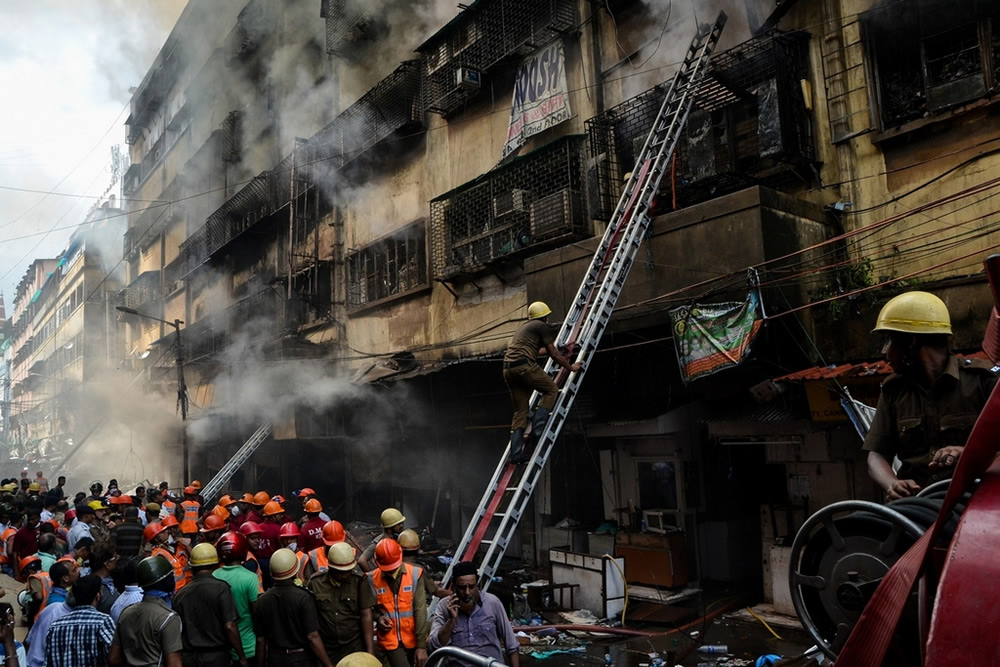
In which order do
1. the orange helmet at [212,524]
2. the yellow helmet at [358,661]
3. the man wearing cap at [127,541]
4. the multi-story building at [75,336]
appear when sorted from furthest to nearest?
the multi-story building at [75,336] → the orange helmet at [212,524] → the man wearing cap at [127,541] → the yellow helmet at [358,661]

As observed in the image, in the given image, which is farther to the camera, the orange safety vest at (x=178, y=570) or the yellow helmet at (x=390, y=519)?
the orange safety vest at (x=178, y=570)

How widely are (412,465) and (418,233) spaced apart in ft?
17.8

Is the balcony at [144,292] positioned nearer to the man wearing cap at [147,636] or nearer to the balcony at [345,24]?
the balcony at [345,24]

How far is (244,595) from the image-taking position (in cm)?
592

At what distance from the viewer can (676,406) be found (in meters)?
11.0

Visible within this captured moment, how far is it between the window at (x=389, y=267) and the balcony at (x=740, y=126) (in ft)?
19.9

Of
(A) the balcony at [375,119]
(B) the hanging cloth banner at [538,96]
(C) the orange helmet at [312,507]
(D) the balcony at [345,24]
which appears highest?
(D) the balcony at [345,24]

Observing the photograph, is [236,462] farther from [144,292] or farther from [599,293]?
[144,292]

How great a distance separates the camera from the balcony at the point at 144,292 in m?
37.9

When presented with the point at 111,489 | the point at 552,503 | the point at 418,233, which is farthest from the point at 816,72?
the point at 111,489

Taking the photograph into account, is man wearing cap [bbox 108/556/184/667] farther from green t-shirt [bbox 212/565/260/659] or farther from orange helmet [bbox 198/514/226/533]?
orange helmet [bbox 198/514/226/533]

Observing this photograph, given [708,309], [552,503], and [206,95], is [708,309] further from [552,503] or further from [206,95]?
[206,95]

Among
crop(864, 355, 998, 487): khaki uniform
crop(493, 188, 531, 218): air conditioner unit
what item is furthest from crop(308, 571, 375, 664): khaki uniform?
crop(493, 188, 531, 218): air conditioner unit

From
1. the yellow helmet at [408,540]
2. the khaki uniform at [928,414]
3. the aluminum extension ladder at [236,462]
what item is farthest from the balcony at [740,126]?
the aluminum extension ladder at [236,462]
